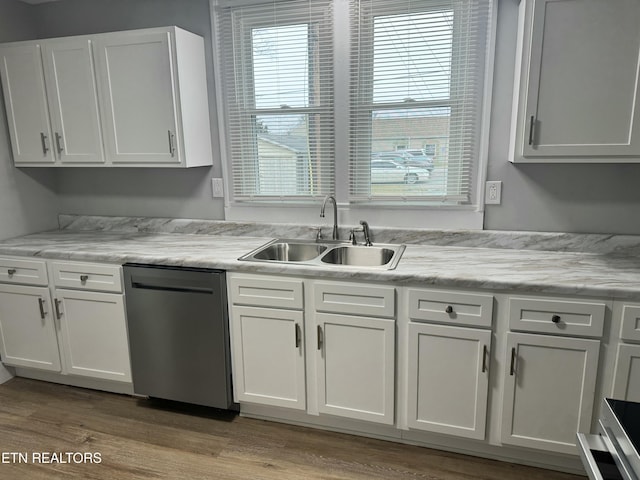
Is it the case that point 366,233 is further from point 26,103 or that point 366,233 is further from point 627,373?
point 26,103

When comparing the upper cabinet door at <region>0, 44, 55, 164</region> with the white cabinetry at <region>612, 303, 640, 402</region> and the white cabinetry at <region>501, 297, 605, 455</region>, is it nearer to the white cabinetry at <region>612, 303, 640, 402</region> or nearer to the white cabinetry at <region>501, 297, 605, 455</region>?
the white cabinetry at <region>501, 297, 605, 455</region>

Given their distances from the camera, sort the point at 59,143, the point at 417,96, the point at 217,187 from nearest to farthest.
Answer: the point at 417,96 → the point at 59,143 → the point at 217,187

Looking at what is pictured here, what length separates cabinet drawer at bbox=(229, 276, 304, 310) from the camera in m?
2.16

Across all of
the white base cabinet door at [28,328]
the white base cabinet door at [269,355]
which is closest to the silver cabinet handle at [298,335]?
the white base cabinet door at [269,355]

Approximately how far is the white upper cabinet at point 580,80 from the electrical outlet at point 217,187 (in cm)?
174

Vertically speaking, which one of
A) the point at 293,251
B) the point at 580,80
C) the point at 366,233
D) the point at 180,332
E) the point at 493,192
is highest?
the point at 580,80

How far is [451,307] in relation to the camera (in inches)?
77.2

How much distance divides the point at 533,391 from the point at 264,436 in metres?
1.32

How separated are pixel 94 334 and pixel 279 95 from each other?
174 cm

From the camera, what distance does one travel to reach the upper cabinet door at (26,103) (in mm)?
2643

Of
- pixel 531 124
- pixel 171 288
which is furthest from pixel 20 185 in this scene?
pixel 531 124

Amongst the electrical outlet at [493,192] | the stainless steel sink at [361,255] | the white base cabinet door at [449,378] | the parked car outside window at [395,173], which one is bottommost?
the white base cabinet door at [449,378]

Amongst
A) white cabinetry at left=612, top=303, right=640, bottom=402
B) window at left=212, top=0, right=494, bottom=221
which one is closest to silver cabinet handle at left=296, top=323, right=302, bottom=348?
window at left=212, top=0, right=494, bottom=221

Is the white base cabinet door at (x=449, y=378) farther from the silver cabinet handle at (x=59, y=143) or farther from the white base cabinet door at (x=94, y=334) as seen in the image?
the silver cabinet handle at (x=59, y=143)
